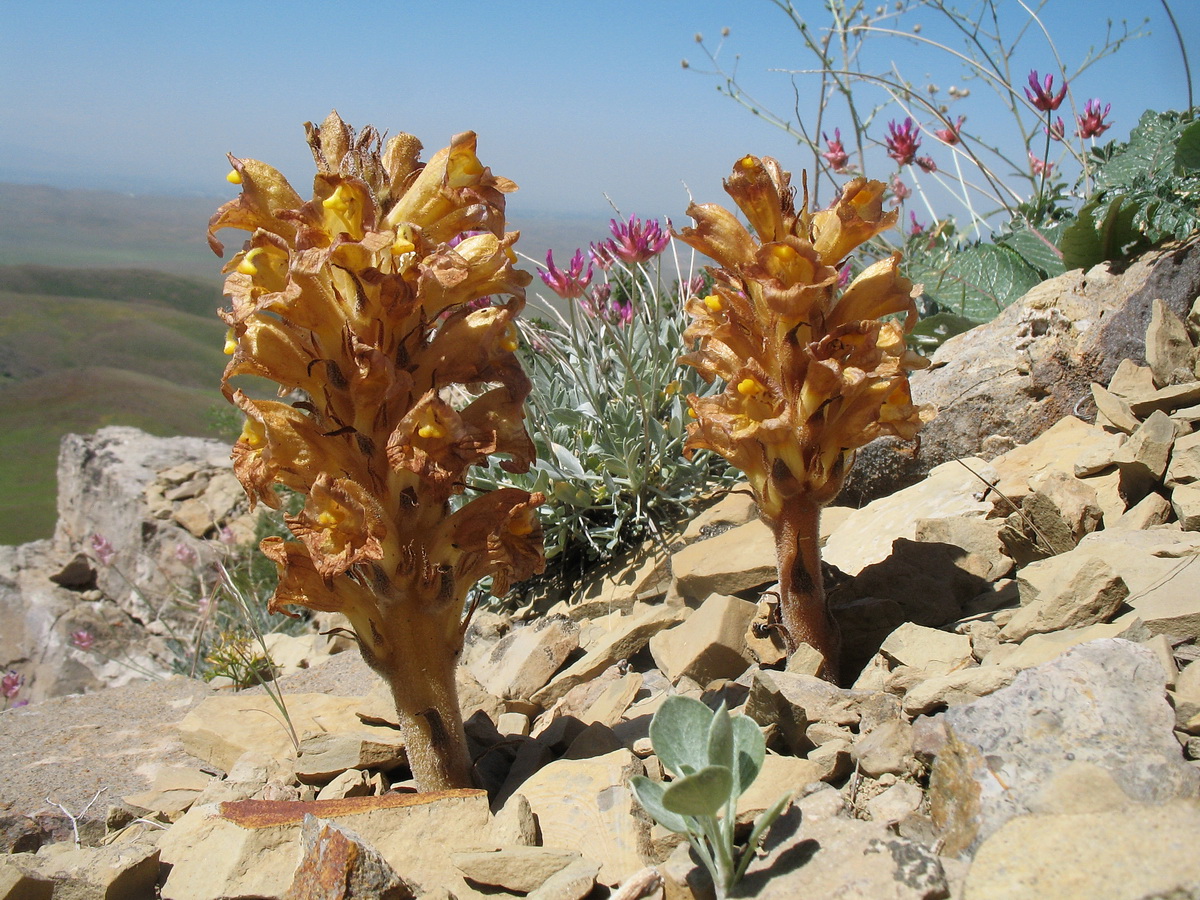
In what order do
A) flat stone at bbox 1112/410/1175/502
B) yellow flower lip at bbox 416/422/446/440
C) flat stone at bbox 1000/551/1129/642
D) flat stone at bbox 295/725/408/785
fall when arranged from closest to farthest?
1. yellow flower lip at bbox 416/422/446/440
2. flat stone at bbox 1000/551/1129/642
3. flat stone at bbox 295/725/408/785
4. flat stone at bbox 1112/410/1175/502

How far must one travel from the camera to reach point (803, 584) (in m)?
2.64

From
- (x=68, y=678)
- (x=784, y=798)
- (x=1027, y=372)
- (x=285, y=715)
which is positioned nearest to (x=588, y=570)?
(x=285, y=715)

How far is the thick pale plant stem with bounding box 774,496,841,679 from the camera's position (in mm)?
2584

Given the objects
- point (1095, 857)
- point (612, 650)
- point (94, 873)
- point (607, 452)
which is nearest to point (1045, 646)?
point (1095, 857)

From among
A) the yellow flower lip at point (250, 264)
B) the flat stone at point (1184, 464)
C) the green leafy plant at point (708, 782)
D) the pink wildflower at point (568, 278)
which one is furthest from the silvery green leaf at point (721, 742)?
the pink wildflower at point (568, 278)

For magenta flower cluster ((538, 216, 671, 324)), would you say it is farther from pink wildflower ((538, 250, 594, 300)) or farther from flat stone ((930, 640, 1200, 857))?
flat stone ((930, 640, 1200, 857))

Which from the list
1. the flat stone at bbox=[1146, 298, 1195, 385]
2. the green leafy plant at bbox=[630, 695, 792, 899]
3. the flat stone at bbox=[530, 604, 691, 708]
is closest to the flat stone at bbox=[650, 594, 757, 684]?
the flat stone at bbox=[530, 604, 691, 708]

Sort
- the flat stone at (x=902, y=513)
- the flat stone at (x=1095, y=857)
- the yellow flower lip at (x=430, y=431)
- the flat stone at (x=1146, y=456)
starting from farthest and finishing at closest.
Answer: the flat stone at (x=902, y=513), the flat stone at (x=1146, y=456), the yellow flower lip at (x=430, y=431), the flat stone at (x=1095, y=857)

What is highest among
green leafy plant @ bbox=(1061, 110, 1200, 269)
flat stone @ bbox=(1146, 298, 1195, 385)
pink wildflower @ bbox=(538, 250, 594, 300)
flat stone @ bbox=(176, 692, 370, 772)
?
green leafy plant @ bbox=(1061, 110, 1200, 269)

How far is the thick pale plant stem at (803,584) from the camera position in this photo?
258 cm

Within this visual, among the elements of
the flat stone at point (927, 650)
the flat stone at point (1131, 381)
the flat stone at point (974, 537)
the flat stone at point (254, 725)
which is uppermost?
the flat stone at point (1131, 381)

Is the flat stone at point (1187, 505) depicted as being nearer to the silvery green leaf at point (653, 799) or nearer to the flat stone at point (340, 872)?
the silvery green leaf at point (653, 799)

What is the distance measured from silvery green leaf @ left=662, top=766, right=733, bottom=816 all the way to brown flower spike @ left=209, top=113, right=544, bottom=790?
38.1 inches

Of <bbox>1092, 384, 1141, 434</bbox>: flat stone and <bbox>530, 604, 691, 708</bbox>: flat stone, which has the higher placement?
<bbox>1092, 384, 1141, 434</bbox>: flat stone
